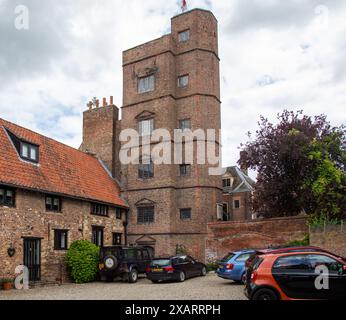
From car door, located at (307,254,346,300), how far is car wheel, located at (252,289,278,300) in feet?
3.78

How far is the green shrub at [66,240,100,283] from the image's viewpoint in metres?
22.3

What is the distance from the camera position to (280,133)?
27812 mm

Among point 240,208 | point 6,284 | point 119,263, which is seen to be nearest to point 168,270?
point 119,263

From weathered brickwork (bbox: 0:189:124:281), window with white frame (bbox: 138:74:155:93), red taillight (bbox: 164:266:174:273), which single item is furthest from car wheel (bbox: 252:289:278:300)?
window with white frame (bbox: 138:74:155:93)

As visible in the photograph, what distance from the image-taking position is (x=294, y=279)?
11.1 m

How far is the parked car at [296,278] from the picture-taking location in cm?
1109

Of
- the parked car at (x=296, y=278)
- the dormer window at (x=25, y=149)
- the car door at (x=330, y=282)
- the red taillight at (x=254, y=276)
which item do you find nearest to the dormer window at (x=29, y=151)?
the dormer window at (x=25, y=149)

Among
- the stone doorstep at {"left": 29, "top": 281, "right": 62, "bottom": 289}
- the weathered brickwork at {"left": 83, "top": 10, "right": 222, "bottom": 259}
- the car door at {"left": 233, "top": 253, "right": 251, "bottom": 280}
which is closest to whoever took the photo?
the car door at {"left": 233, "top": 253, "right": 251, "bottom": 280}

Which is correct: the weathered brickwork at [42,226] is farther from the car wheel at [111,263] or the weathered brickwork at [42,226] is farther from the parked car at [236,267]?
the parked car at [236,267]

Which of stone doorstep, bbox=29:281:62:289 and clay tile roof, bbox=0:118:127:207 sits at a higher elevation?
clay tile roof, bbox=0:118:127:207

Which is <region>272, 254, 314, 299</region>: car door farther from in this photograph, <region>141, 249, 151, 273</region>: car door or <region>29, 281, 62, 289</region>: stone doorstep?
<region>29, 281, 62, 289</region>: stone doorstep

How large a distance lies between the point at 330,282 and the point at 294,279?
979mm

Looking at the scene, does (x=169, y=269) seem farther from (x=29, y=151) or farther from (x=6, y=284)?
(x=29, y=151)

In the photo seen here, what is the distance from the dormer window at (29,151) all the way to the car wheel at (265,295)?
16.2 meters
